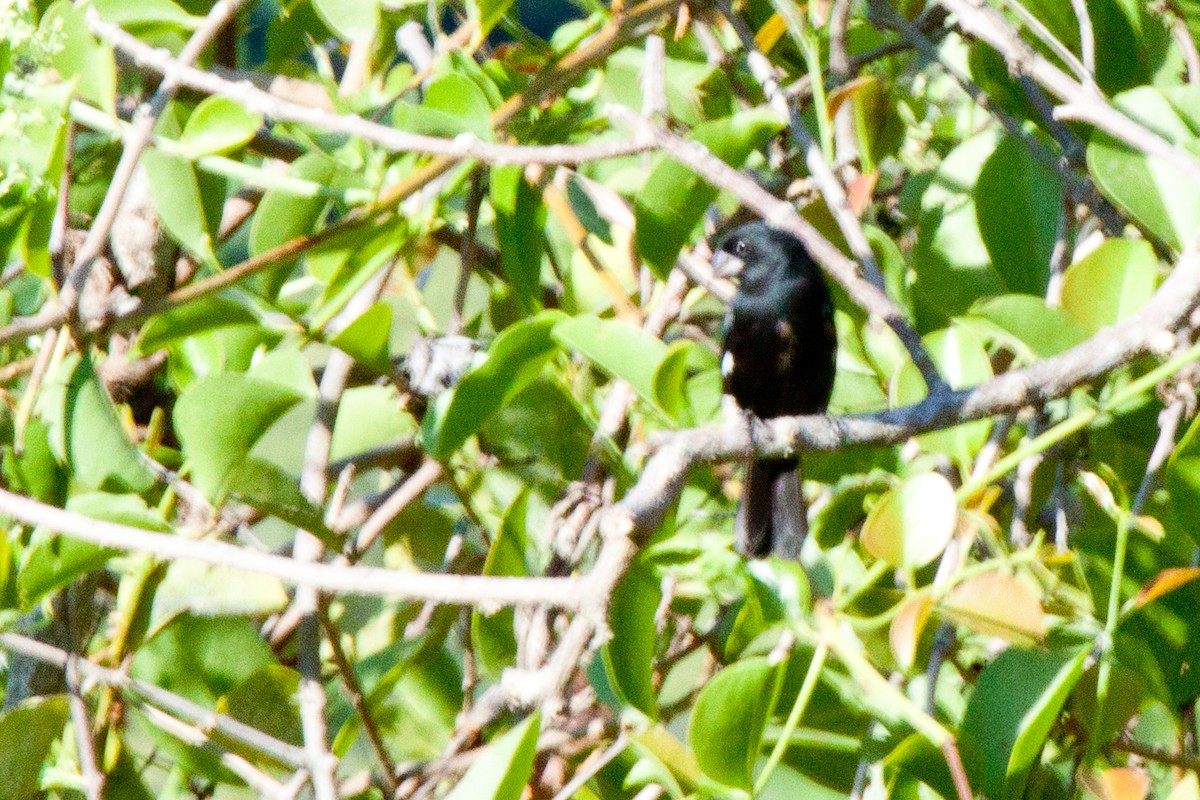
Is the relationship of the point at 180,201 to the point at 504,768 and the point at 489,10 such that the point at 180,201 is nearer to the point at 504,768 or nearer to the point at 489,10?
the point at 489,10

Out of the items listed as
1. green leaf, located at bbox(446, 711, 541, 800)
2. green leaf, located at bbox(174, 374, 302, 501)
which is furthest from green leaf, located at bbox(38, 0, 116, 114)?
green leaf, located at bbox(446, 711, 541, 800)

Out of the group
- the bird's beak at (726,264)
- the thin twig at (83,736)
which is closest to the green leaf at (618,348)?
the thin twig at (83,736)

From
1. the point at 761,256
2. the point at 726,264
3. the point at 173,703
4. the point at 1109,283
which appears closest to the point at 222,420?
the point at 173,703

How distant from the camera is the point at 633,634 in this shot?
44.1 inches

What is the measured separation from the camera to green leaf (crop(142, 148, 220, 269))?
1.44 metres

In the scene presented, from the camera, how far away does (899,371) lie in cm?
138

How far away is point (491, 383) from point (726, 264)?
1.07 m

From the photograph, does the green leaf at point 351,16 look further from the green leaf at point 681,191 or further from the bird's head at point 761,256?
the bird's head at point 761,256

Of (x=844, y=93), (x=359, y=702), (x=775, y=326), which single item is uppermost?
(x=844, y=93)

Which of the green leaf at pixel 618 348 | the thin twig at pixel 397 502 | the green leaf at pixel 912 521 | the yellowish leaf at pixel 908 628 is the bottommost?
the thin twig at pixel 397 502

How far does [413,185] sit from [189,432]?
1.19 ft

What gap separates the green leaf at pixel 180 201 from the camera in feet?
4.73

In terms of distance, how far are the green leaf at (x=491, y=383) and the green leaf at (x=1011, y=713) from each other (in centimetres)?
49

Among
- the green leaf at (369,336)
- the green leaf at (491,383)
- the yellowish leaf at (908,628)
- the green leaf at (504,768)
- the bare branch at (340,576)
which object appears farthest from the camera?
the green leaf at (369,336)
